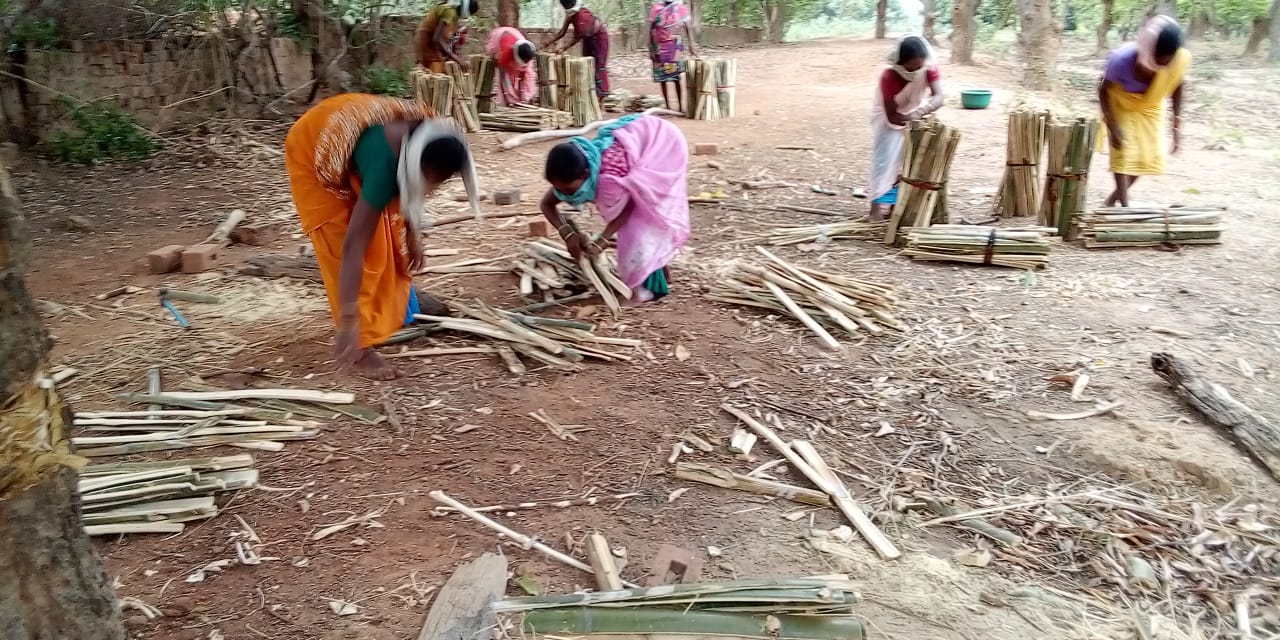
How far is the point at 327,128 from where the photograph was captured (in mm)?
3451

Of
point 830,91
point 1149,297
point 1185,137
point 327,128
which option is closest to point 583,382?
point 327,128

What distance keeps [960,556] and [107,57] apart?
940 centimetres

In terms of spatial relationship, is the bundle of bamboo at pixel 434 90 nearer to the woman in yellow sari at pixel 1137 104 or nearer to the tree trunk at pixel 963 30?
the woman in yellow sari at pixel 1137 104

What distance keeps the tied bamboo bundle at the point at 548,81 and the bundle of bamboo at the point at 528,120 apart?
34 centimetres

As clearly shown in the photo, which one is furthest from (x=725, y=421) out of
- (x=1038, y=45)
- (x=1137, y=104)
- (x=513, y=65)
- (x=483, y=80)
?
(x=1038, y=45)

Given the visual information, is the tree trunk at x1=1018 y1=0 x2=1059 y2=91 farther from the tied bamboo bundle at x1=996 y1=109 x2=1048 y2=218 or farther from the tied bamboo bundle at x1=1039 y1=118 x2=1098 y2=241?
the tied bamboo bundle at x1=1039 y1=118 x2=1098 y2=241

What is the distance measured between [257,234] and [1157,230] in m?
6.27

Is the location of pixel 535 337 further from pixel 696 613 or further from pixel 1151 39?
pixel 1151 39

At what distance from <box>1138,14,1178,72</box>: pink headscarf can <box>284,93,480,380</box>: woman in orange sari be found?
15.1 ft

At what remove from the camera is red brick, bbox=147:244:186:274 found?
17.5ft

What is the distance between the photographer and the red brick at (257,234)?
5945mm

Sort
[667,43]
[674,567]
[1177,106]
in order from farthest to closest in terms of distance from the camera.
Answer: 1. [667,43]
2. [1177,106]
3. [674,567]

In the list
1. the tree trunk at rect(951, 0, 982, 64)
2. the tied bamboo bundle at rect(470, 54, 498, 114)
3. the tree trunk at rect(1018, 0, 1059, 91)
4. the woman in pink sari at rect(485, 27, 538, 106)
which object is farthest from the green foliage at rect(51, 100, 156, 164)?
the tree trunk at rect(951, 0, 982, 64)

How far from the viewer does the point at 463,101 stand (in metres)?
9.38
